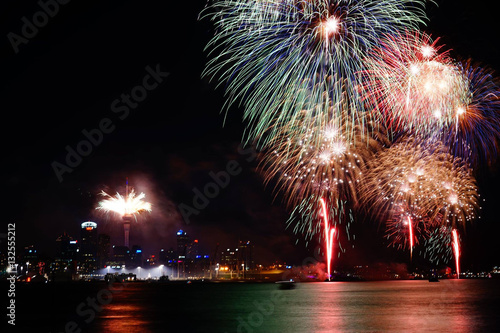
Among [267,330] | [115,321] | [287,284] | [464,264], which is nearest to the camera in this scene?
[267,330]

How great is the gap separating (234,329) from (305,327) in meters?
4.09

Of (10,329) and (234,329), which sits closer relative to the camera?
(234,329)

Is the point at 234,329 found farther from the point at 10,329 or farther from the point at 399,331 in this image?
the point at 10,329

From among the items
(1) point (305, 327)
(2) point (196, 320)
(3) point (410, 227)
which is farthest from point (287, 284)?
(1) point (305, 327)

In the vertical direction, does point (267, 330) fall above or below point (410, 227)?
below

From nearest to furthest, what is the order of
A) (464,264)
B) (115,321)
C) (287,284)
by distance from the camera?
(115,321) → (287,284) → (464,264)

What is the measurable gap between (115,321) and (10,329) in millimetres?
6796

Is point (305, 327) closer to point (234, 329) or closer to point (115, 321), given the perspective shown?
point (234, 329)

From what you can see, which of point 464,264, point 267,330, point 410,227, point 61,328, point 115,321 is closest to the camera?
point 267,330

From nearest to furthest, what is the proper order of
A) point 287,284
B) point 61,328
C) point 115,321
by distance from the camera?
1. point 61,328
2. point 115,321
3. point 287,284

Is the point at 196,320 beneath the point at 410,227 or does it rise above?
beneath

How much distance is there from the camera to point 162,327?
107 feet

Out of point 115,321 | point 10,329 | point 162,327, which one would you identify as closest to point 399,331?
point 162,327

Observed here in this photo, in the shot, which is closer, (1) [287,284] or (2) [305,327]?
(2) [305,327]
